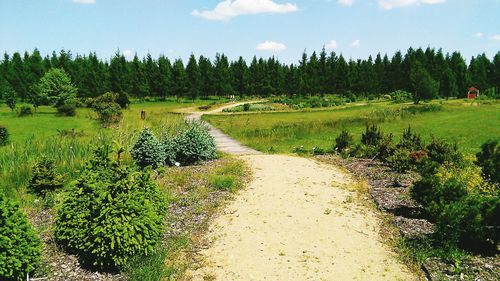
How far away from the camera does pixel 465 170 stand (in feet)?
46.3

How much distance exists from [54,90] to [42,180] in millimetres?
43129

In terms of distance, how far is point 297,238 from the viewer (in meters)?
9.29

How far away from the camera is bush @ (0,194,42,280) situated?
6.16 meters

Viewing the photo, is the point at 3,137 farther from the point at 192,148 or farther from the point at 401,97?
the point at 401,97

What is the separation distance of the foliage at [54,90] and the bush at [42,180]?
40.8m

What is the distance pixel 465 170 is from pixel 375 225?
6015 mm

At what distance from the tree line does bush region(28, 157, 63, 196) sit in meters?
61.0

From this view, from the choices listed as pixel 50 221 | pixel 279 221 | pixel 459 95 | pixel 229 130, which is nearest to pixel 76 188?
pixel 50 221

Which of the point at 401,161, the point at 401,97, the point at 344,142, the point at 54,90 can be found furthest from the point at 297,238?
the point at 401,97

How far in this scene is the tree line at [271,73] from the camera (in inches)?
2931

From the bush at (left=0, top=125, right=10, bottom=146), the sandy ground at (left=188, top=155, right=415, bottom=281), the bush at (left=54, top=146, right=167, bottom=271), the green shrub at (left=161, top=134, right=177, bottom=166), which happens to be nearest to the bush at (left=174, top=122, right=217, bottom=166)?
the green shrub at (left=161, top=134, right=177, bottom=166)

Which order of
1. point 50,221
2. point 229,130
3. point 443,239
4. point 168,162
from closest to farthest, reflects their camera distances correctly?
point 443,239, point 50,221, point 168,162, point 229,130

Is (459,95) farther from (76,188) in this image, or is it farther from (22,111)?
(76,188)

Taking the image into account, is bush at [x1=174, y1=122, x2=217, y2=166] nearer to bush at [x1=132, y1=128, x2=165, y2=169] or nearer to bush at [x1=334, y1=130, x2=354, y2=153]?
bush at [x1=132, y1=128, x2=165, y2=169]
